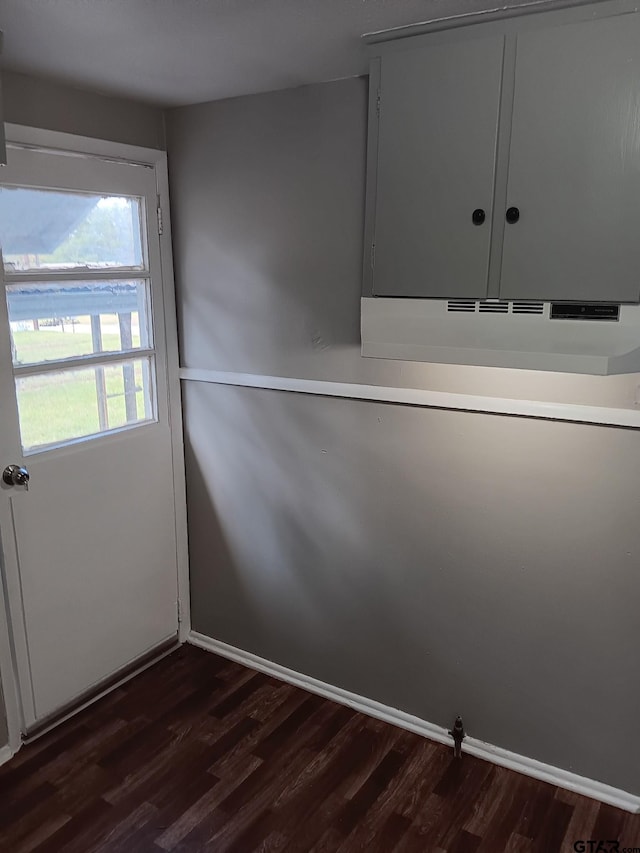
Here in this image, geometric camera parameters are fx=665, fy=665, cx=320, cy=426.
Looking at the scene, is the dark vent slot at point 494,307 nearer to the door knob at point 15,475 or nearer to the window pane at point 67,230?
the window pane at point 67,230

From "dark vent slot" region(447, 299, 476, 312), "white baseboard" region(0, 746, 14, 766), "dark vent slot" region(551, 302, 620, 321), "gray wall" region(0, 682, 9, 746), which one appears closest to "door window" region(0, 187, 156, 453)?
"gray wall" region(0, 682, 9, 746)

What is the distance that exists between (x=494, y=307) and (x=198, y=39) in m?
1.12

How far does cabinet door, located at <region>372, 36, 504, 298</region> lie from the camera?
1772 millimetres

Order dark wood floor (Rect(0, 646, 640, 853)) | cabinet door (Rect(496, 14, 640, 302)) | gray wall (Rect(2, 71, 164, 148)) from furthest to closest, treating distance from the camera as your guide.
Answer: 1. gray wall (Rect(2, 71, 164, 148))
2. dark wood floor (Rect(0, 646, 640, 853))
3. cabinet door (Rect(496, 14, 640, 302))

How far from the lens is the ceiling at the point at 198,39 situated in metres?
1.65

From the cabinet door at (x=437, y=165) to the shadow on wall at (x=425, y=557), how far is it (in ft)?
1.91

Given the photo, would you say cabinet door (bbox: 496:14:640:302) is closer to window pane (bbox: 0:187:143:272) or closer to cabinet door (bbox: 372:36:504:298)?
cabinet door (bbox: 372:36:504:298)

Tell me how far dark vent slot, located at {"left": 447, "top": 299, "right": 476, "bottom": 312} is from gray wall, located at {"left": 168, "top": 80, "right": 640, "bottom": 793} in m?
0.39

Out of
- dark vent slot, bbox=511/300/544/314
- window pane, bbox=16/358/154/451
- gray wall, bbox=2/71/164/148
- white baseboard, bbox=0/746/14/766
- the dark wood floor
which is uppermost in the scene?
gray wall, bbox=2/71/164/148

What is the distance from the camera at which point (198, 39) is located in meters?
1.87

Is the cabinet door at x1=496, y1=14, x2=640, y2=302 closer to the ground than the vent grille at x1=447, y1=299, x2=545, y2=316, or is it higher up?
higher up

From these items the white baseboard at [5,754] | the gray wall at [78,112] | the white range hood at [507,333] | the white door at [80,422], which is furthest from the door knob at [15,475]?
the white range hood at [507,333]

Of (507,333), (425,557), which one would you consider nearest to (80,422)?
(425,557)

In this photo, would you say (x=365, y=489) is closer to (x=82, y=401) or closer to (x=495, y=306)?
(x=495, y=306)
